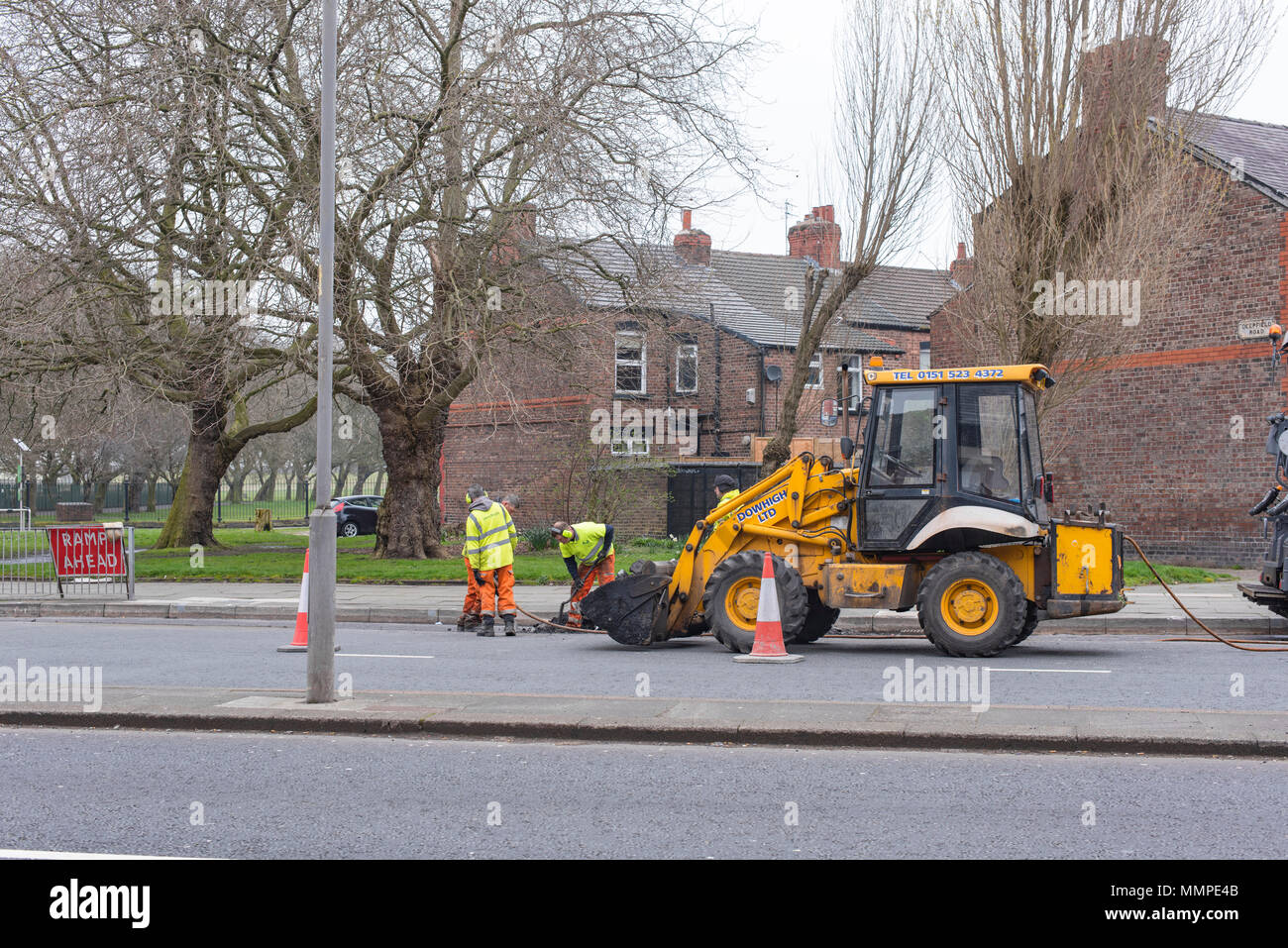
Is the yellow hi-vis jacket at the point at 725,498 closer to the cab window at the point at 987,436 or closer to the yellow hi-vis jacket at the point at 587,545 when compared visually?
the yellow hi-vis jacket at the point at 587,545

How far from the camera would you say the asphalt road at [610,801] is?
566 cm

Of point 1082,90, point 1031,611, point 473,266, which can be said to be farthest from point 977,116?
point 1031,611

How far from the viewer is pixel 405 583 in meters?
20.7

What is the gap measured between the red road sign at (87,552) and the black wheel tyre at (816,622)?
11.2 meters

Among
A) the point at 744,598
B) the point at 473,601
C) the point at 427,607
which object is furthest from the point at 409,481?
the point at 744,598

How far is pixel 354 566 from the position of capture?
75.0 ft

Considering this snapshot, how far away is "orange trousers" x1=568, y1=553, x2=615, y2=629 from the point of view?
14.4m

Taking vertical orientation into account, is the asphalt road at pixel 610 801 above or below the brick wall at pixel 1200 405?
below

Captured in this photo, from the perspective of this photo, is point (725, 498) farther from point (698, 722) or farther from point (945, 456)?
point (698, 722)

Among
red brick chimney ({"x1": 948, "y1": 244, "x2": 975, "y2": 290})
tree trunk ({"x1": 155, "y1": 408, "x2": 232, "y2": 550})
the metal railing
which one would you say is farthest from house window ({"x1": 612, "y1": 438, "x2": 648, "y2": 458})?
the metal railing

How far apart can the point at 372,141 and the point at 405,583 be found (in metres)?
7.20

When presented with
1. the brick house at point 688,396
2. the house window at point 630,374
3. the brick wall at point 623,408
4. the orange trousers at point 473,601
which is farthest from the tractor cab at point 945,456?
the house window at point 630,374

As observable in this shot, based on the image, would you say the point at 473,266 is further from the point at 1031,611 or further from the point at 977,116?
the point at 1031,611

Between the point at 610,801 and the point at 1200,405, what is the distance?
68.6 feet
